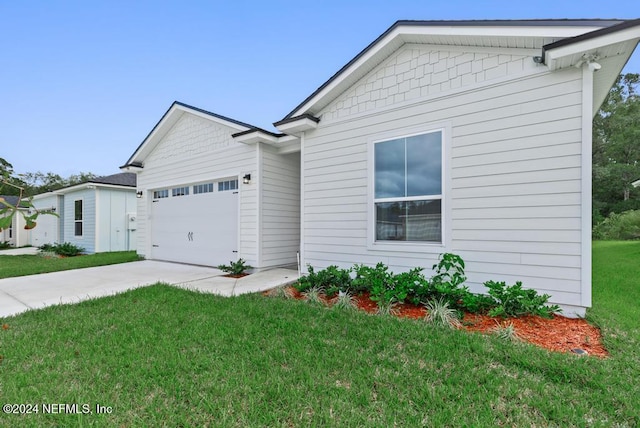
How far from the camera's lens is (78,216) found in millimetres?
13602

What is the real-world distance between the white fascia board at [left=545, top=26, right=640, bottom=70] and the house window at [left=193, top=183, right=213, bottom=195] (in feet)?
25.5

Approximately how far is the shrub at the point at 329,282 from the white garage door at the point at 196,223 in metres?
3.05

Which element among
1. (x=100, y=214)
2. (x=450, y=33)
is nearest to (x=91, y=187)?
(x=100, y=214)

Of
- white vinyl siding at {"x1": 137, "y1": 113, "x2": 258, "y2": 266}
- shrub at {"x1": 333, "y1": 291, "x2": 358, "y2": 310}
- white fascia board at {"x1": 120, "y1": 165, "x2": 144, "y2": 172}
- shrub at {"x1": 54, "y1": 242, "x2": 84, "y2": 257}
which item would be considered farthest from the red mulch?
shrub at {"x1": 54, "y1": 242, "x2": 84, "y2": 257}

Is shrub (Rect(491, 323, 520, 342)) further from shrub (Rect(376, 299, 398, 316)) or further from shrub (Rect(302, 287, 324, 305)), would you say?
shrub (Rect(302, 287, 324, 305))

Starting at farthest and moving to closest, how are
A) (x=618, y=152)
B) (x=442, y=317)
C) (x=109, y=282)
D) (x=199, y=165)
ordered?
1. (x=618, y=152)
2. (x=199, y=165)
3. (x=109, y=282)
4. (x=442, y=317)

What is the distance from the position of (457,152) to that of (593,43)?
6.32ft

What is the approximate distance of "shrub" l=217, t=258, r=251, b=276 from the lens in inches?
288

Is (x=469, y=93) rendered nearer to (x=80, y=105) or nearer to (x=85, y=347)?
(x=85, y=347)

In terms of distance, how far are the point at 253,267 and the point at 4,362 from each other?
483 centimetres

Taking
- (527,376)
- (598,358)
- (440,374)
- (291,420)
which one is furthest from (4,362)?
(598,358)

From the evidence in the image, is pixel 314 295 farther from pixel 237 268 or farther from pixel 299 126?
pixel 299 126

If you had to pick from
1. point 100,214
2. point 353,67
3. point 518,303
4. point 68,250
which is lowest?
point 68,250

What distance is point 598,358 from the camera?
2941 millimetres
